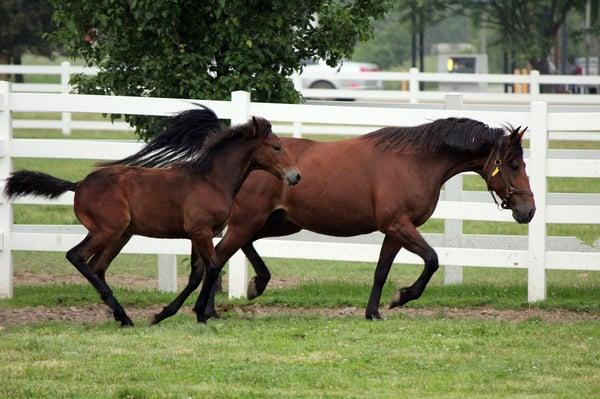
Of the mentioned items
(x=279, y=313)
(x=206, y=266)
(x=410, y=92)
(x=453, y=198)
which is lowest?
(x=279, y=313)

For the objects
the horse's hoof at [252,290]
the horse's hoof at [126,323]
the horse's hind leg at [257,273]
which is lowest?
the horse's hoof at [126,323]

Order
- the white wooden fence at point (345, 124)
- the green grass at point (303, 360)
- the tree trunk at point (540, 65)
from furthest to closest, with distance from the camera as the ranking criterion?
the tree trunk at point (540, 65) < the white wooden fence at point (345, 124) < the green grass at point (303, 360)

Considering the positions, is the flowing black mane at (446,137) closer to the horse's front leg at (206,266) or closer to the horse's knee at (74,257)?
the horse's front leg at (206,266)

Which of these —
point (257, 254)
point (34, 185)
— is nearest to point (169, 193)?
point (34, 185)

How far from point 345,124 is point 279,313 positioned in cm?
183

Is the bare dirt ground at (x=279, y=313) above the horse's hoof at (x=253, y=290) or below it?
below

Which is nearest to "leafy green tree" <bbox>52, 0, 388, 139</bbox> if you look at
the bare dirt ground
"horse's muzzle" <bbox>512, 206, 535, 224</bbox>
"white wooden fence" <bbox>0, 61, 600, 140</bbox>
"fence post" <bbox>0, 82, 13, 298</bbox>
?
"fence post" <bbox>0, 82, 13, 298</bbox>

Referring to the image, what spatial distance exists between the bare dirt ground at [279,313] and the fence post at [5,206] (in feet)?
2.10

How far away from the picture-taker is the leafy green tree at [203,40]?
11836 millimetres

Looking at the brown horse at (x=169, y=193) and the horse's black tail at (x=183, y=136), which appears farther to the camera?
the horse's black tail at (x=183, y=136)

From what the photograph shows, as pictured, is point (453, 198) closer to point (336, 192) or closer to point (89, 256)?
point (336, 192)

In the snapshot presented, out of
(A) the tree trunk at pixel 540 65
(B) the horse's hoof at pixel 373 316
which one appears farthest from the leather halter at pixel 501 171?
(A) the tree trunk at pixel 540 65

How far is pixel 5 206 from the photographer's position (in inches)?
455

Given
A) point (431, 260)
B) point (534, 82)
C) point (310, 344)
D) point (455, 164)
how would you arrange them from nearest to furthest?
1. point (310, 344)
2. point (431, 260)
3. point (455, 164)
4. point (534, 82)
